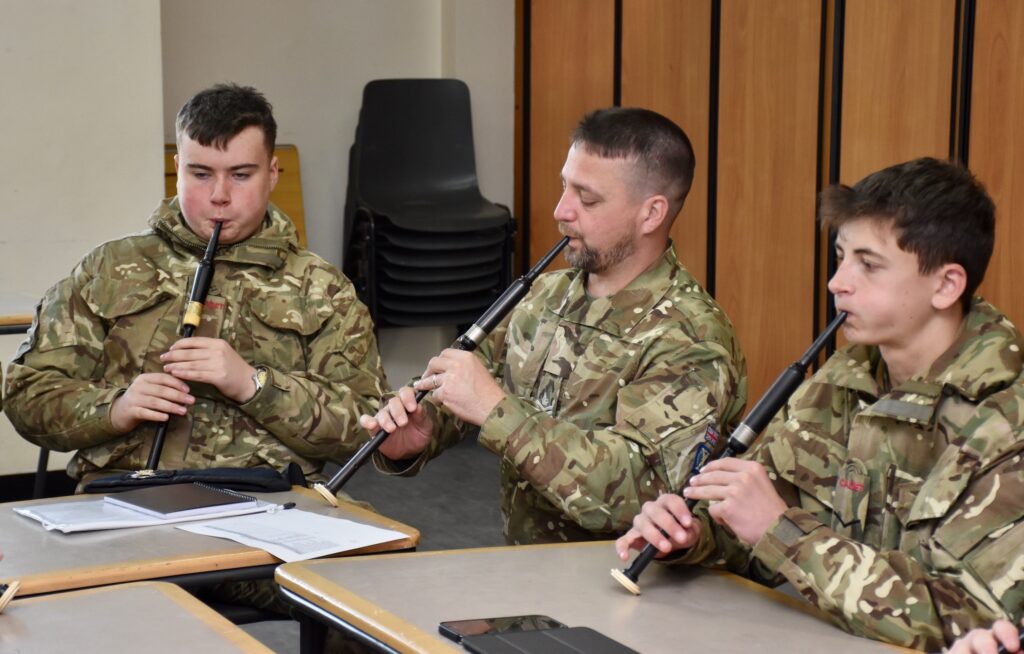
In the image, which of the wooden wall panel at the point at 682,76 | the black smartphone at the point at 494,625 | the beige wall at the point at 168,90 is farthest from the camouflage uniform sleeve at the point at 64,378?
the wooden wall panel at the point at 682,76

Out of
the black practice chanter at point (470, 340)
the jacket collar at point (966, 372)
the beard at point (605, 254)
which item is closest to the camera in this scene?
the jacket collar at point (966, 372)

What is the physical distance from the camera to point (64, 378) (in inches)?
105

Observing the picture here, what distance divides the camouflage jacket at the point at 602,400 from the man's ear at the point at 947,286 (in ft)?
1.62

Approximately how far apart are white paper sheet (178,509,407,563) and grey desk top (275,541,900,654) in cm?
9

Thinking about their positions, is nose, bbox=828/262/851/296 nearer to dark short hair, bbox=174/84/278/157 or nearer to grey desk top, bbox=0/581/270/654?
grey desk top, bbox=0/581/270/654

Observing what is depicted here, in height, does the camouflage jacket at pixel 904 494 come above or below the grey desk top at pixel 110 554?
above

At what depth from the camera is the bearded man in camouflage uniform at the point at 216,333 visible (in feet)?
8.63

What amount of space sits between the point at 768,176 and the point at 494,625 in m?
3.33

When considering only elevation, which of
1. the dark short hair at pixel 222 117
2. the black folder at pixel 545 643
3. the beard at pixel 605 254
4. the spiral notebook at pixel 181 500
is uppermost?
the dark short hair at pixel 222 117

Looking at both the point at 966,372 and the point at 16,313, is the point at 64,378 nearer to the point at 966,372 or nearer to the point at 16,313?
the point at 16,313

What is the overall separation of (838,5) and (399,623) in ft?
10.7

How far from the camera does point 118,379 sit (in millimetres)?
2725

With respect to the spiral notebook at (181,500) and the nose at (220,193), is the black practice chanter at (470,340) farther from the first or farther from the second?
the nose at (220,193)

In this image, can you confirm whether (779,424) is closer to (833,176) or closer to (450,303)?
(833,176)
